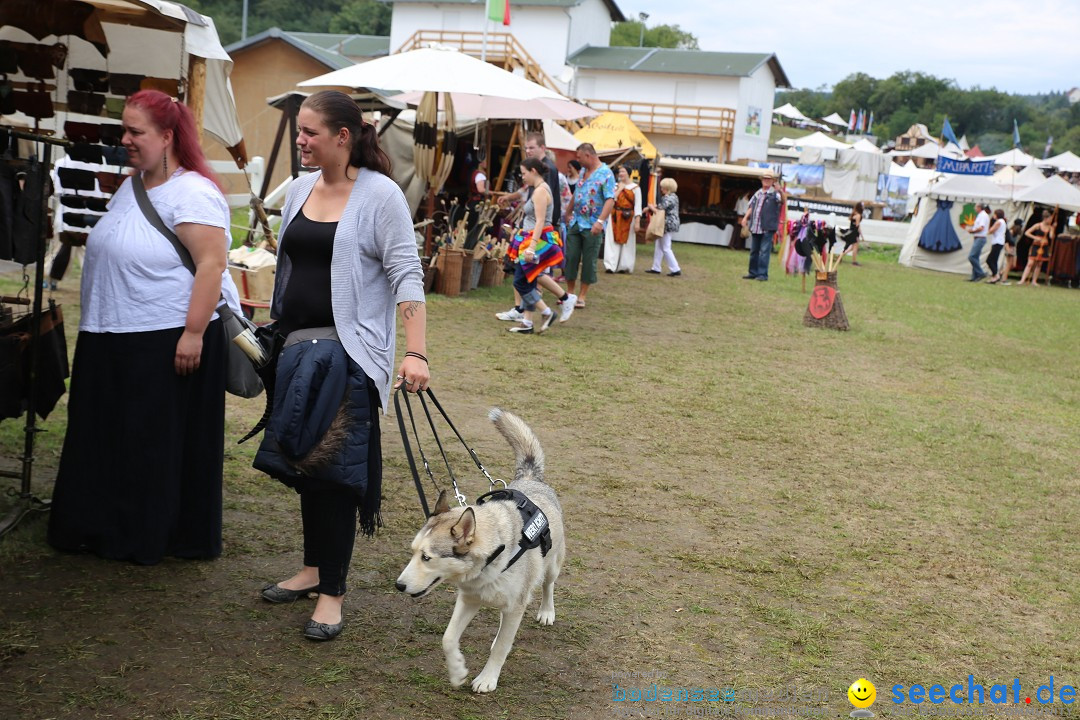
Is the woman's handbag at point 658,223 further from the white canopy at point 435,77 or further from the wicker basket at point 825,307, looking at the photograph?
the white canopy at point 435,77

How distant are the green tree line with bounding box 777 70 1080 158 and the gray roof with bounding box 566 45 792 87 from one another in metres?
59.7

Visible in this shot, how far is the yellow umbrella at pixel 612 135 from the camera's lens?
2322 cm

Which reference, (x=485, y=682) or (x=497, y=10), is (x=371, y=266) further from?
(x=497, y=10)

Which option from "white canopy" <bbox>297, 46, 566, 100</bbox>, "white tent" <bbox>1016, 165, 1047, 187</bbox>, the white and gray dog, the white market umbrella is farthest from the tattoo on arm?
"white tent" <bbox>1016, 165, 1047, 187</bbox>

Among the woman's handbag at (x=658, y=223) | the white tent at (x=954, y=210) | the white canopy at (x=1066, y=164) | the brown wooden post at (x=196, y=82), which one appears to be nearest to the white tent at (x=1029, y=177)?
the white tent at (x=954, y=210)

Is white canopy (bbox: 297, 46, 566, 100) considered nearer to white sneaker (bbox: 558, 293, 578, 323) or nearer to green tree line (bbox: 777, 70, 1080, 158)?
white sneaker (bbox: 558, 293, 578, 323)

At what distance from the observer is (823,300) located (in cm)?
1290

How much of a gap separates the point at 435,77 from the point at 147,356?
767cm

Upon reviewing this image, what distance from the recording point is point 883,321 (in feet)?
47.2

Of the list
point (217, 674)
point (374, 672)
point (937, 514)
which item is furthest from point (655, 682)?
point (937, 514)

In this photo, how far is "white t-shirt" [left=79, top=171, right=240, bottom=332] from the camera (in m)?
3.71

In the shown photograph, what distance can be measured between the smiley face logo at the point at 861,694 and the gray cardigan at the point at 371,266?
1964 mm

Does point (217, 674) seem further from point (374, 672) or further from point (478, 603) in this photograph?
point (478, 603)

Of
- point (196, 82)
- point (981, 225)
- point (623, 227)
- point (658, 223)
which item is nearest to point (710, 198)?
point (981, 225)
